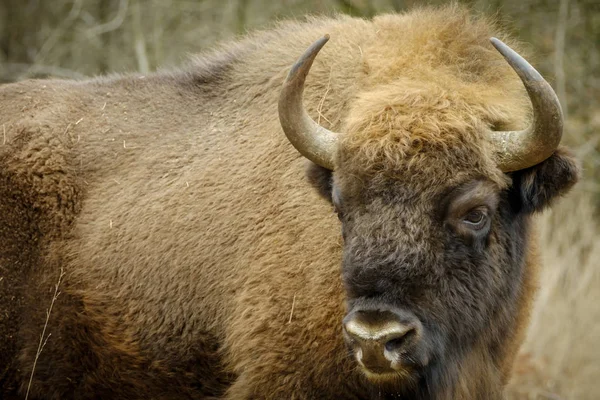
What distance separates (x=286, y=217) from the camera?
17.3 ft

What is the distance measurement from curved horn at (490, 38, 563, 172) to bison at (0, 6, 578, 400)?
0.04 ft

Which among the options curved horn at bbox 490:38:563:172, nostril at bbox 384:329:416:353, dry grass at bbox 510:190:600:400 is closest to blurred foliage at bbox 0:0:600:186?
dry grass at bbox 510:190:600:400

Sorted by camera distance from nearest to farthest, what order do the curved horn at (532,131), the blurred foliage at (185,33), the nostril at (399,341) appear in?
the nostril at (399,341) < the curved horn at (532,131) < the blurred foliage at (185,33)

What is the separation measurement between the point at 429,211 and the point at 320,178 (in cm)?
80

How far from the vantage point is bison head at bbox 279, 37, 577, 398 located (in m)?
4.30

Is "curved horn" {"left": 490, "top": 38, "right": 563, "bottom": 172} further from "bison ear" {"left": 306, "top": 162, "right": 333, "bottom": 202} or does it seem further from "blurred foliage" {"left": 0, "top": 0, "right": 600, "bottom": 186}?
"blurred foliage" {"left": 0, "top": 0, "right": 600, "bottom": 186}

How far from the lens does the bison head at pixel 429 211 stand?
430 cm

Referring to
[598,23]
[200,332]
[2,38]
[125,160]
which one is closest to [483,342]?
[200,332]

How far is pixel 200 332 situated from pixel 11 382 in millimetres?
1530

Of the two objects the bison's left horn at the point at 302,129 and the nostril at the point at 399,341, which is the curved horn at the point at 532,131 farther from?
the nostril at the point at 399,341

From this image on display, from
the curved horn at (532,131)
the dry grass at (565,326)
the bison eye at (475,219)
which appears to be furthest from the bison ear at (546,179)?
the dry grass at (565,326)

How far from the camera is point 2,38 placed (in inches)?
603

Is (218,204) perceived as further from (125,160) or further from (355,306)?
(355,306)

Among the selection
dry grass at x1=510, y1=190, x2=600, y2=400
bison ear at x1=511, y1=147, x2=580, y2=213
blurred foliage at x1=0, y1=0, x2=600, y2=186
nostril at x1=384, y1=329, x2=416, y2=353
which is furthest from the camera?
blurred foliage at x1=0, y1=0, x2=600, y2=186
